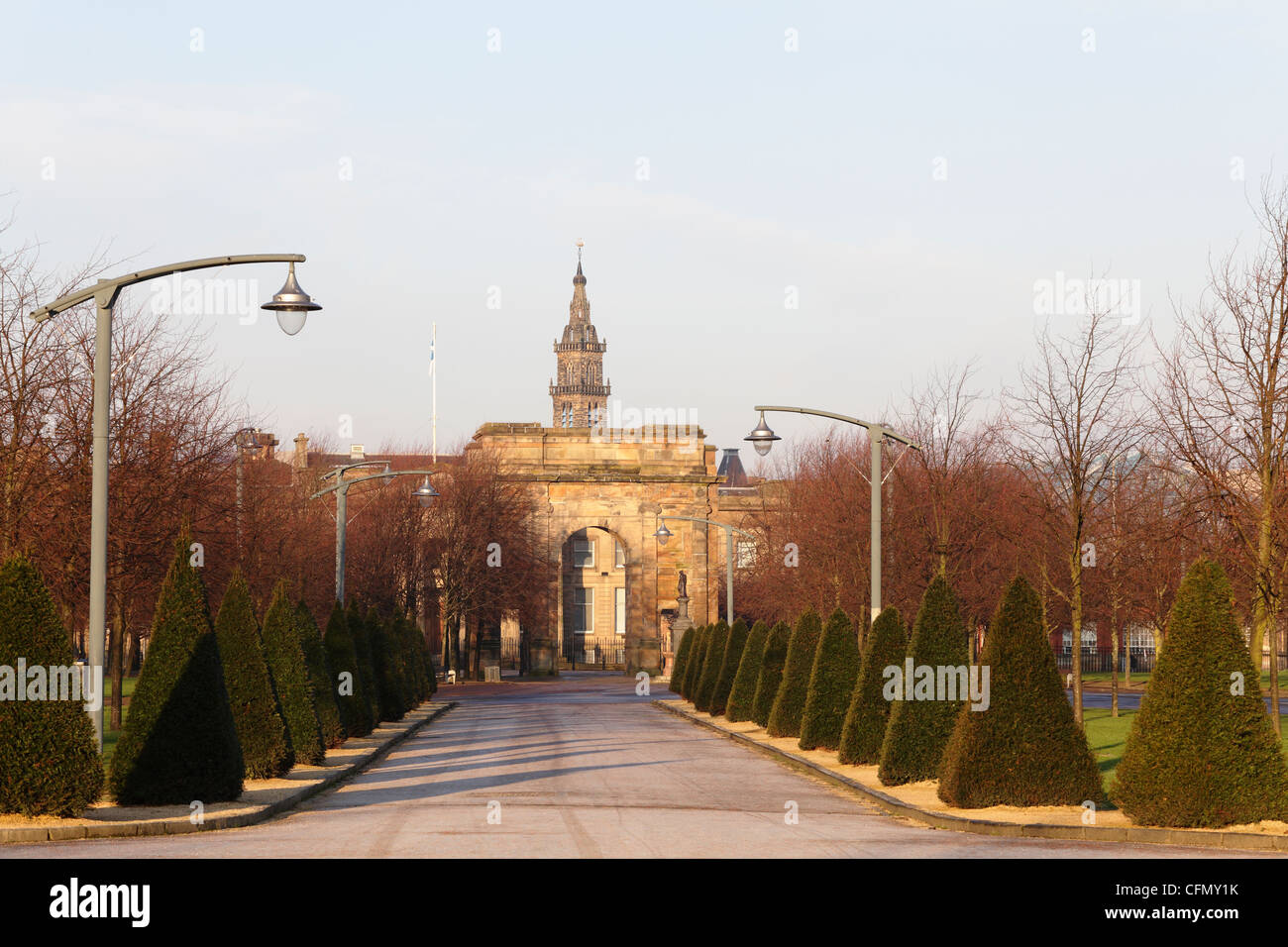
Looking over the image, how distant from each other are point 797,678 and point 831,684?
3.82m

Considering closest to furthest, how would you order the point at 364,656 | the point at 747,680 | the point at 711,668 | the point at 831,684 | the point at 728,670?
the point at 831,684 < the point at 364,656 < the point at 747,680 < the point at 728,670 < the point at 711,668

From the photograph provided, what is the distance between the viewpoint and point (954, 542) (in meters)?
43.5

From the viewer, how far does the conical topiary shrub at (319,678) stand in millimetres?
27422

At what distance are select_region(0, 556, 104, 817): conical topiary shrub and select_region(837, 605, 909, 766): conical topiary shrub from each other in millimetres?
11933

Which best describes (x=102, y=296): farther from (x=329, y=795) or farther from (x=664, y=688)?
(x=664, y=688)

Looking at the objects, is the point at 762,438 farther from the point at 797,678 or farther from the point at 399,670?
the point at 399,670

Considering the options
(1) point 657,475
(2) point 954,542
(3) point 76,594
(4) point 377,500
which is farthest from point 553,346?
(3) point 76,594

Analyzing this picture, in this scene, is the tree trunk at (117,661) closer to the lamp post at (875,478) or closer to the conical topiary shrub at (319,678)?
the conical topiary shrub at (319,678)

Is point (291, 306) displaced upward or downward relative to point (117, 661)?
upward

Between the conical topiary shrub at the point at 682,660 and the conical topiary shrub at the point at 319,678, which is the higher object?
the conical topiary shrub at the point at 319,678

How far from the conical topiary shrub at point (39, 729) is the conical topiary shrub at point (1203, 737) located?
10.8 meters

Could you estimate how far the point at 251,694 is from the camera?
21.7m

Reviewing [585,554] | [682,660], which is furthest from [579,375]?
[682,660]

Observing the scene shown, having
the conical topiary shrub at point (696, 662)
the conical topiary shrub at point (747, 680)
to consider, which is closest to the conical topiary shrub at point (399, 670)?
the conical topiary shrub at point (747, 680)
